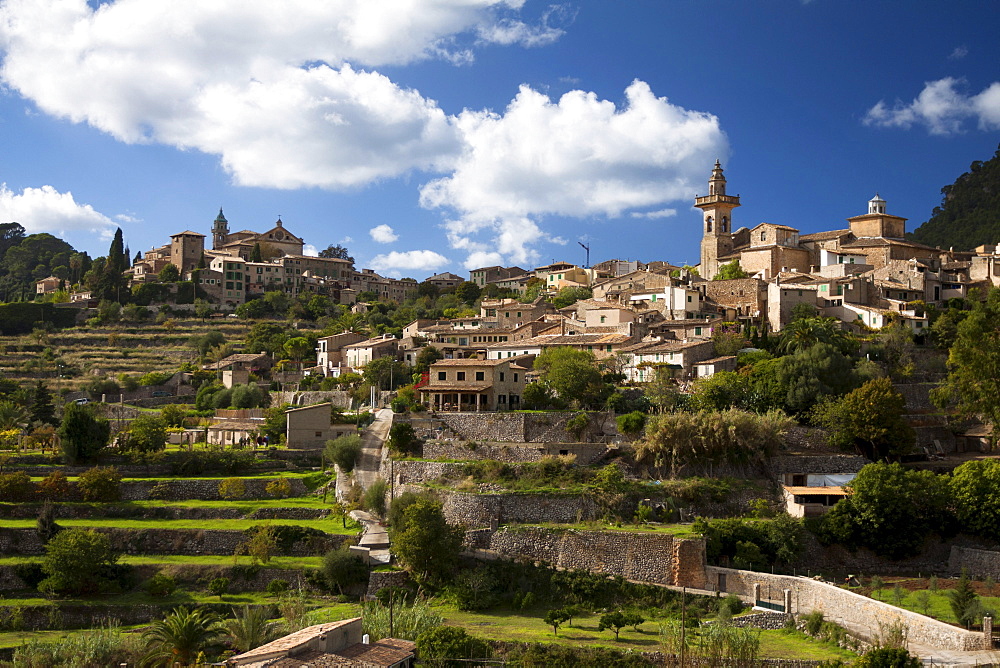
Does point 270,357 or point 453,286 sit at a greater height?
point 453,286

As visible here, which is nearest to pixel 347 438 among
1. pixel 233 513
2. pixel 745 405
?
pixel 233 513

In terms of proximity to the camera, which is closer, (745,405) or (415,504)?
(415,504)

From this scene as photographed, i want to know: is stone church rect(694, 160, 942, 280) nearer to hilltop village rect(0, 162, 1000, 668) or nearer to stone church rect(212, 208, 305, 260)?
hilltop village rect(0, 162, 1000, 668)

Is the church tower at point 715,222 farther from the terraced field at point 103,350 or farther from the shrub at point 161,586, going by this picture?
the shrub at point 161,586

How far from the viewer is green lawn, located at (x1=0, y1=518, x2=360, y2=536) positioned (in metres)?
38.1

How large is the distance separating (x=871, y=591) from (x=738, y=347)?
759 inches

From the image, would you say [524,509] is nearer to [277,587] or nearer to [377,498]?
[377,498]

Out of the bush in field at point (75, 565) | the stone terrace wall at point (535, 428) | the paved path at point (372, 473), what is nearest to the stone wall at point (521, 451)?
the stone terrace wall at point (535, 428)

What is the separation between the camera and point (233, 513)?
131 feet

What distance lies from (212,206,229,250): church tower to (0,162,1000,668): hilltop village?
49728mm

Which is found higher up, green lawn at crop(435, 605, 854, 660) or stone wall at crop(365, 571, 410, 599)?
stone wall at crop(365, 571, 410, 599)

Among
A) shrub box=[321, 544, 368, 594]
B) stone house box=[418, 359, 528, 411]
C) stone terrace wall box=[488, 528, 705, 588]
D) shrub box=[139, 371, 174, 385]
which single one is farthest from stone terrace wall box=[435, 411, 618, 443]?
shrub box=[139, 371, 174, 385]

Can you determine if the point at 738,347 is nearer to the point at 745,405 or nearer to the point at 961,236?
the point at 745,405

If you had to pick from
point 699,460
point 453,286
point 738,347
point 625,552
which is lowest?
point 625,552
